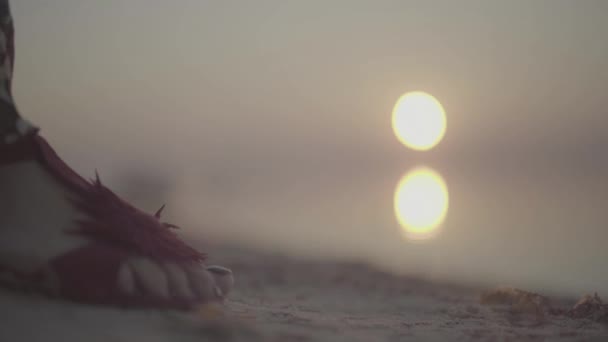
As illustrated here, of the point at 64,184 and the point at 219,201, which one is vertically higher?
the point at 219,201

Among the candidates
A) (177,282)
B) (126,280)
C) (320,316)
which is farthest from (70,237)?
(320,316)

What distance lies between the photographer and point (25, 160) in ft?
10.4

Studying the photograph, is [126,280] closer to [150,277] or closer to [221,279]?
[150,277]

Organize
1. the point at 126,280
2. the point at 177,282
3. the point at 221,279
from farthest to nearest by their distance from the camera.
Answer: the point at 221,279
the point at 177,282
the point at 126,280

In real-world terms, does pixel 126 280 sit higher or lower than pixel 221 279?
lower

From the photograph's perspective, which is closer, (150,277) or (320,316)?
(150,277)

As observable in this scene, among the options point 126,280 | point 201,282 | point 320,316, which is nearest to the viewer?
point 126,280

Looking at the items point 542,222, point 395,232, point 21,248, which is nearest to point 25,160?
point 21,248

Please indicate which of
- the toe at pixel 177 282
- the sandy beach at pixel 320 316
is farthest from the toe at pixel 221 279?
the toe at pixel 177 282

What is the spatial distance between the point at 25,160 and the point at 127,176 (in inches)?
671

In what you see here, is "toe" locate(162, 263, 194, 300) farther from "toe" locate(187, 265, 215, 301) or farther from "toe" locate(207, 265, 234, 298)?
"toe" locate(207, 265, 234, 298)

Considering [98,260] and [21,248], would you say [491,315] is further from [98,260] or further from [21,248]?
[21,248]

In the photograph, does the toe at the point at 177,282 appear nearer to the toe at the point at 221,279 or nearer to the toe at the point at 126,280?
the toe at the point at 126,280

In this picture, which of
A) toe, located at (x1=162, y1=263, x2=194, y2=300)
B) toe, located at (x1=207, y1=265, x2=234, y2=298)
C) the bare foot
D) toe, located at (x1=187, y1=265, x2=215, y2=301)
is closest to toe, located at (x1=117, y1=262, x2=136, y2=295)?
the bare foot
